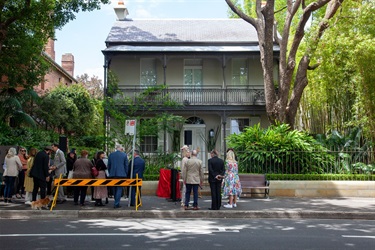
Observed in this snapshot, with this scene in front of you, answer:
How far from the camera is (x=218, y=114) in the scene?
26312 mm

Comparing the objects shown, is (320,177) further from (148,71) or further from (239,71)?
(148,71)

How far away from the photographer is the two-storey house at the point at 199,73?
84.9 ft

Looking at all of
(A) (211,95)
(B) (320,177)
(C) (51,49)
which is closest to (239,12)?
(A) (211,95)

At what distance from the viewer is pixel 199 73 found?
27953mm

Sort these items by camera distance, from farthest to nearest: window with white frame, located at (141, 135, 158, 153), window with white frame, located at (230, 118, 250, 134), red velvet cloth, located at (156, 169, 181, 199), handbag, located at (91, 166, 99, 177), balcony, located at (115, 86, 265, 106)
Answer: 1. window with white frame, located at (230, 118, 250, 134)
2. window with white frame, located at (141, 135, 158, 153)
3. balcony, located at (115, 86, 265, 106)
4. red velvet cloth, located at (156, 169, 181, 199)
5. handbag, located at (91, 166, 99, 177)

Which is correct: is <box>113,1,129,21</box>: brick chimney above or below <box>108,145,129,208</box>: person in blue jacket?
above

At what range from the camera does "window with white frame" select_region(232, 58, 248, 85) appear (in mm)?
27859

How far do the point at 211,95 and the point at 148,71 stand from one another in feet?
14.1

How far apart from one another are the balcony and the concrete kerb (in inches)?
559

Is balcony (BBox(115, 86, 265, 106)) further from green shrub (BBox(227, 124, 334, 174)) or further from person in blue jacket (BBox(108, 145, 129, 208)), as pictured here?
person in blue jacket (BBox(108, 145, 129, 208))

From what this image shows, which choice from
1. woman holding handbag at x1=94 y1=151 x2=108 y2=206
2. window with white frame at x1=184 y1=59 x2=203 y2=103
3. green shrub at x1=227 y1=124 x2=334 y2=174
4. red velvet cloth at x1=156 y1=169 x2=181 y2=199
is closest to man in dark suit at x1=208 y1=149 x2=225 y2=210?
red velvet cloth at x1=156 y1=169 x2=181 y2=199

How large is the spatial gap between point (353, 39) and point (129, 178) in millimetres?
10455

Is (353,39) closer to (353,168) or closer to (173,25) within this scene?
(353,168)

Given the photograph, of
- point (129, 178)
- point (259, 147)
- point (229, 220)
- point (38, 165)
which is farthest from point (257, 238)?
point (259, 147)
